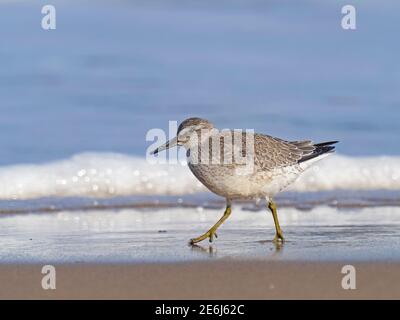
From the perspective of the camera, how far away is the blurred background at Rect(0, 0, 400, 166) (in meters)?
14.5

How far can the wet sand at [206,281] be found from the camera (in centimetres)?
631

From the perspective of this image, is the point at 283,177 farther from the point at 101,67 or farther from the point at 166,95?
the point at 101,67

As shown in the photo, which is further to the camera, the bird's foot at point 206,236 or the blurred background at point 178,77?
the blurred background at point 178,77

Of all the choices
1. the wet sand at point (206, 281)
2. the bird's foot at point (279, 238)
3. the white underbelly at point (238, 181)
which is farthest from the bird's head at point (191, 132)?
the wet sand at point (206, 281)

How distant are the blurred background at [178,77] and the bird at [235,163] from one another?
16.2 ft

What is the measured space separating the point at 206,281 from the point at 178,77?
1038 cm

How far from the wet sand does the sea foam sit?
13.9ft

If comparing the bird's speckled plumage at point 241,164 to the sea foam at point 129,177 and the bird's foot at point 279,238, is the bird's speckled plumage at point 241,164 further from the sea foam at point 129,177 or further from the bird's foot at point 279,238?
the sea foam at point 129,177

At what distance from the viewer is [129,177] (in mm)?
11836

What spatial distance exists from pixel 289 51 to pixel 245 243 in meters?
10.5

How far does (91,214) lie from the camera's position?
10086mm

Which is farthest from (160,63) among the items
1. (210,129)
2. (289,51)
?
(210,129)

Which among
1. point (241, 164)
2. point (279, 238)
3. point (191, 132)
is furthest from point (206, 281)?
point (191, 132)

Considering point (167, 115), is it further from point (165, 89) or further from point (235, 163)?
point (235, 163)
